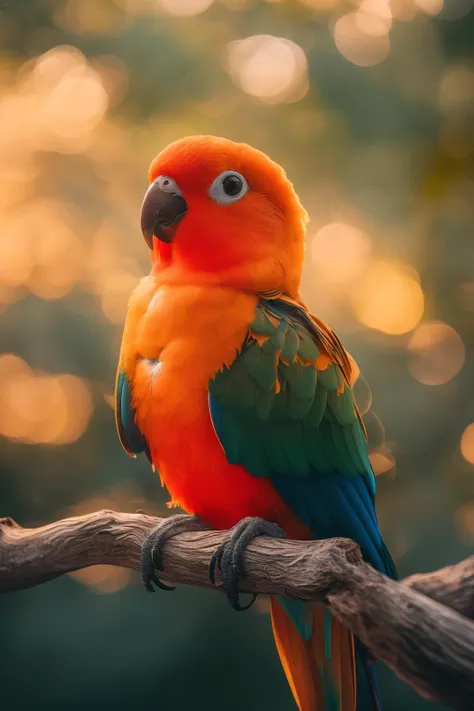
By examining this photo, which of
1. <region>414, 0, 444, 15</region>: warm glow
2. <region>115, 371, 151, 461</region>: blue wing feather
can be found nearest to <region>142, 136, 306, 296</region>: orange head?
<region>115, 371, 151, 461</region>: blue wing feather

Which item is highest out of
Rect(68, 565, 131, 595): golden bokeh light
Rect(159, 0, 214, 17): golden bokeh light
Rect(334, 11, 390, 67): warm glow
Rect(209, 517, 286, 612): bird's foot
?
Rect(159, 0, 214, 17): golden bokeh light

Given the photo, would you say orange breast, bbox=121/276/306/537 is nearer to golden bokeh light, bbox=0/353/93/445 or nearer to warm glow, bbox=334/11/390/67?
golden bokeh light, bbox=0/353/93/445

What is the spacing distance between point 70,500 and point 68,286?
511mm

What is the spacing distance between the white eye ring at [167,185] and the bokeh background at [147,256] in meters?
0.56

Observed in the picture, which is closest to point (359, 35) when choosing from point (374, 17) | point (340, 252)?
point (374, 17)

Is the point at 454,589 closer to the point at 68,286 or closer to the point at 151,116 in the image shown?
the point at 68,286

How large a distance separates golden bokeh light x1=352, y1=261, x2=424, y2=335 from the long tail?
2.53ft

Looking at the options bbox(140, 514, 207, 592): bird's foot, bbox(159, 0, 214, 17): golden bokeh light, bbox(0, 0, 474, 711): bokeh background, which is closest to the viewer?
bbox(140, 514, 207, 592): bird's foot

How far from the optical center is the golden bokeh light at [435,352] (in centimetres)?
171

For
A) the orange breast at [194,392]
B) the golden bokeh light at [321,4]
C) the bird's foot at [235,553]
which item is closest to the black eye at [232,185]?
the orange breast at [194,392]

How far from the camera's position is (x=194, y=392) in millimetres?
1074

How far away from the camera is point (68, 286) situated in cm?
170

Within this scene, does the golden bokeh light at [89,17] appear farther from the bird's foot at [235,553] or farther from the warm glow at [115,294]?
the bird's foot at [235,553]

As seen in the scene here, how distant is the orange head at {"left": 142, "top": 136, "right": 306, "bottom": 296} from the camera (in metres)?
1.14
